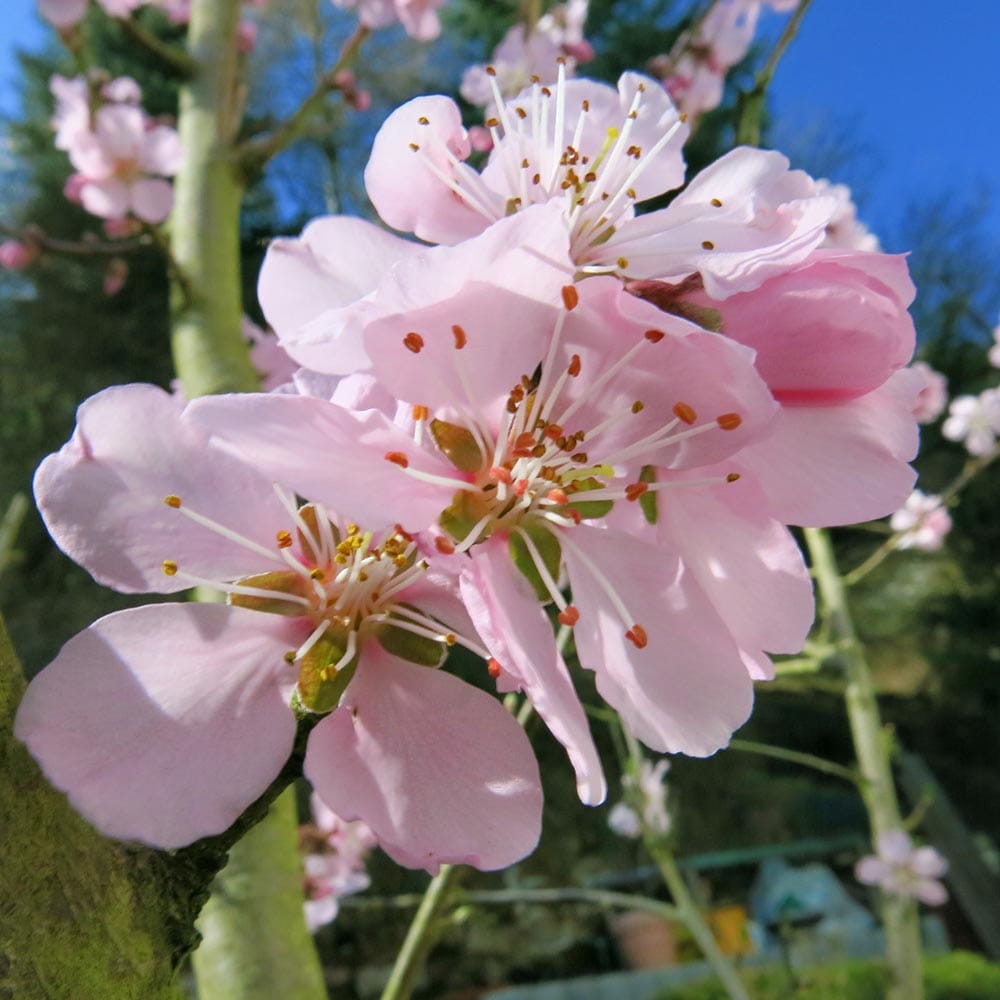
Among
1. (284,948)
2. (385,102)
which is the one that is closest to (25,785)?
(284,948)

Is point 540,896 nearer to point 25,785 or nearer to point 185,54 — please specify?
point 25,785

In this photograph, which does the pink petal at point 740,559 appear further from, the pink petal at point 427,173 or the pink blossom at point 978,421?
the pink blossom at point 978,421

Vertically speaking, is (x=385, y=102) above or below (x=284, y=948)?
below

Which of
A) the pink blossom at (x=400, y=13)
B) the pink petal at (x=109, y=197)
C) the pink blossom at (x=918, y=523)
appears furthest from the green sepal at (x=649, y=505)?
the pink blossom at (x=918, y=523)

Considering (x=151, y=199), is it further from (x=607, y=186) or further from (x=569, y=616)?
(x=569, y=616)

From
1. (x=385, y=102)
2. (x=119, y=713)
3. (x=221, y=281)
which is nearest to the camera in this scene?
(x=119, y=713)

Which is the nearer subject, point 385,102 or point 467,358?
point 467,358

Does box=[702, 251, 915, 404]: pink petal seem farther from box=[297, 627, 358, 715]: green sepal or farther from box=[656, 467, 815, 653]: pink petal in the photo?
box=[297, 627, 358, 715]: green sepal
